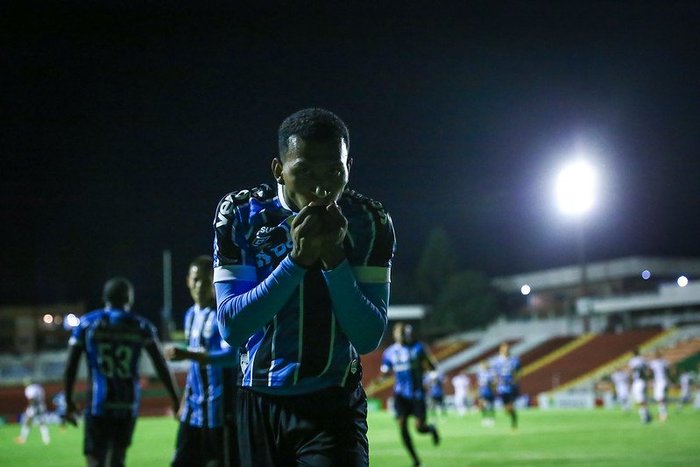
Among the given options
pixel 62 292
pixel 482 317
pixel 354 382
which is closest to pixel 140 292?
pixel 62 292

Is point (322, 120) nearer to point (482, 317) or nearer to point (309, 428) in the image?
point (309, 428)

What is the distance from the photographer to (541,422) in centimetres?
2961

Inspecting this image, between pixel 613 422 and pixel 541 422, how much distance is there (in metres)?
2.33

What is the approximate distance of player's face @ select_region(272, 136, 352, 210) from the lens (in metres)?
3.73

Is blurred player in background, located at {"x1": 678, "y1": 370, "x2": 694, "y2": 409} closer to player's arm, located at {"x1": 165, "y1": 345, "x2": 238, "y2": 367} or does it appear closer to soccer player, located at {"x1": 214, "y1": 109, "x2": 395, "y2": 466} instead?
player's arm, located at {"x1": 165, "y1": 345, "x2": 238, "y2": 367}

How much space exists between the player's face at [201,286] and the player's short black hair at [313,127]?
225 inches

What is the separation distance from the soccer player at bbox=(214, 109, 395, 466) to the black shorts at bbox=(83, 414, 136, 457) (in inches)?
226

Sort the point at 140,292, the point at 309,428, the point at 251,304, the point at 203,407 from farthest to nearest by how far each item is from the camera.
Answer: the point at 140,292 → the point at 203,407 → the point at 309,428 → the point at 251,304

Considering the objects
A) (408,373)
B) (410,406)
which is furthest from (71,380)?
(408,373)

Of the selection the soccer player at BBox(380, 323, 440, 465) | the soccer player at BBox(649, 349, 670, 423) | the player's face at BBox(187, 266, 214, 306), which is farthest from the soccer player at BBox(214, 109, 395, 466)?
the soccer player at BBox(649, 349, 670, 423)

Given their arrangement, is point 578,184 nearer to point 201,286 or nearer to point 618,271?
point 618,271

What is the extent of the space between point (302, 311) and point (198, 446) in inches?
217

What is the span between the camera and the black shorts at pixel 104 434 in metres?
9.41

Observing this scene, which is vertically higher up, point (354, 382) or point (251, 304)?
point (251, 304)
